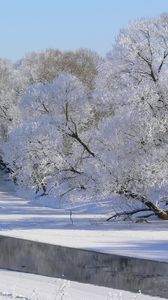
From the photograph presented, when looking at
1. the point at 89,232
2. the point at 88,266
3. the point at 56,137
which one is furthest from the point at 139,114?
the point at 88,266

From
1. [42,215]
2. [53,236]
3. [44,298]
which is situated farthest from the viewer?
[42,215]

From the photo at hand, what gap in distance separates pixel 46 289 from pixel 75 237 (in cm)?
1053

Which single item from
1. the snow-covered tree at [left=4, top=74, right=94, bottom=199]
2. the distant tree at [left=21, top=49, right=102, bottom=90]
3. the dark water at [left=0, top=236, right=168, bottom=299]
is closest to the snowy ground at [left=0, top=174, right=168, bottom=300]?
the dark water at [left=0, top=236, right=168, bottom=299]

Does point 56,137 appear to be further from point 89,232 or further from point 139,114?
point 89,232

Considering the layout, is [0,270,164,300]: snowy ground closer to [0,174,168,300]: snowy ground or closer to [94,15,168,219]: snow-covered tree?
[0,174,168,300]: snowy ground

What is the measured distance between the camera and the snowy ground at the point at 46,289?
14.0 m

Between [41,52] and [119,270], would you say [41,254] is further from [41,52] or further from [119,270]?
[41,52]

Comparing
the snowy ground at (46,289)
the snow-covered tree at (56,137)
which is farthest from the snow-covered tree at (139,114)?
the snowy ground at (46,289)

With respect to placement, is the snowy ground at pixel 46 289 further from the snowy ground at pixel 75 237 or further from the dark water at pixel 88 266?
the dark water at pixel 88 266

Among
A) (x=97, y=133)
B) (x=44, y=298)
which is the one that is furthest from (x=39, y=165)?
(x=44, y=298)

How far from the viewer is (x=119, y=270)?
19.9 m

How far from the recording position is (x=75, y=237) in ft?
86.0

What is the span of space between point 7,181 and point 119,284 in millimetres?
44171

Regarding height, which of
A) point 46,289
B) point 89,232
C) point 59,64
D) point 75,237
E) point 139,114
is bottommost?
point 46,289
